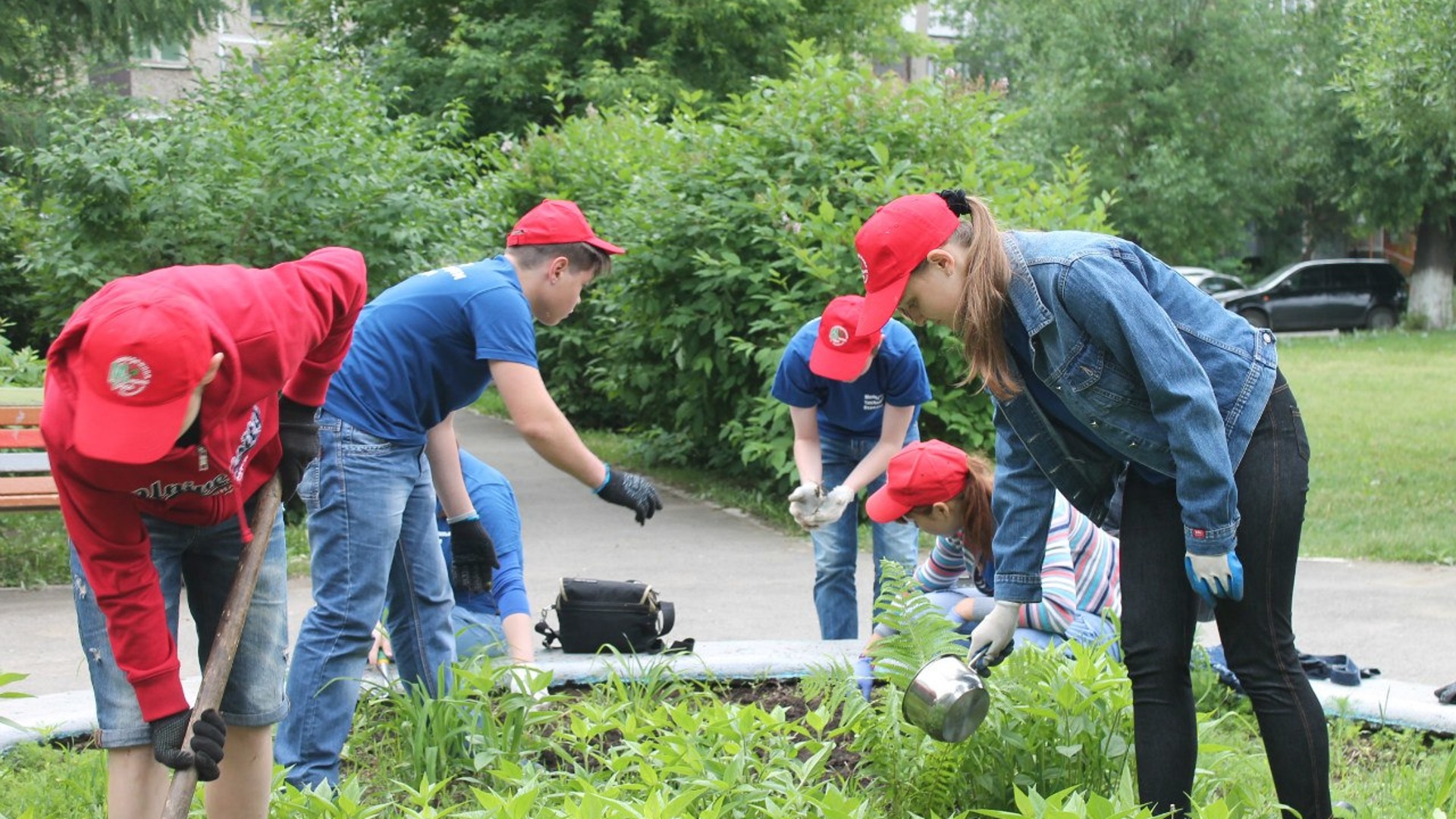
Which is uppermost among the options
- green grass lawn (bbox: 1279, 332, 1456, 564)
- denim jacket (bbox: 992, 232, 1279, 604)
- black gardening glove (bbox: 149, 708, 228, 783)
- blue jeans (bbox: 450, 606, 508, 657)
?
denim jacket (bbox: 992, 232, 1279, 604)

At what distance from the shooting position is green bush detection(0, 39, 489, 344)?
25.4 feet

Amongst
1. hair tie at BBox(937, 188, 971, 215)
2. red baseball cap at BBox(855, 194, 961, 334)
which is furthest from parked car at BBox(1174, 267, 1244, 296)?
red baseball cap at BBox(855, 194, 961, 334)

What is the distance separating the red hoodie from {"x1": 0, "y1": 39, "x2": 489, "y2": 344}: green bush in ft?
17.5

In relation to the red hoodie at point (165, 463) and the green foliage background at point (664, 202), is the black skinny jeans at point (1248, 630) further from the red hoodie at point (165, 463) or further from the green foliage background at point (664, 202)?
the green foliage background at point (664, 202)

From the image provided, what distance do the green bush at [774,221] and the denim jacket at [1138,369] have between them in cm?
499

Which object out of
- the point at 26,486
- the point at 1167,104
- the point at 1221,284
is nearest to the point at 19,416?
the point at 26,486

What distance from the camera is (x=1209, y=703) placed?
4.00 meters

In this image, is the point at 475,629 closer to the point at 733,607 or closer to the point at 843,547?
the point at 843,547

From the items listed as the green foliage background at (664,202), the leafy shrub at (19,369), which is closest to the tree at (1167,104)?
the green foliage background at (664,202)

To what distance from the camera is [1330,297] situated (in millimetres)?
28344

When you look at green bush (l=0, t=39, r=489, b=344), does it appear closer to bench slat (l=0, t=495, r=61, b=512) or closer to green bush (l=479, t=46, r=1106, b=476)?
green bush (l=479, t=46, r=1106, b=476)

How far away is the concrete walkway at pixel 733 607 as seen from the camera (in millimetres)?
4207

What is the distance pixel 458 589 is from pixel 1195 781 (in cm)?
252

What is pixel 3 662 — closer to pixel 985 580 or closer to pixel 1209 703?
pixel 985 580
